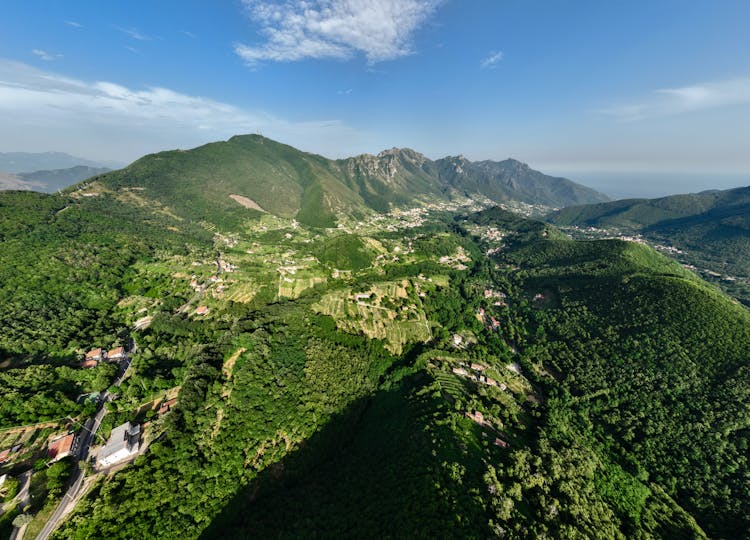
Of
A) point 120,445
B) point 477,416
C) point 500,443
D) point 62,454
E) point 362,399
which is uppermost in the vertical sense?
point 120,445

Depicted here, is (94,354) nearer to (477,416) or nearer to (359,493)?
(359,493)

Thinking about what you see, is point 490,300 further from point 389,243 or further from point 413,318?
point 389,243

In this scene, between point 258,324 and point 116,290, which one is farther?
point 116,290

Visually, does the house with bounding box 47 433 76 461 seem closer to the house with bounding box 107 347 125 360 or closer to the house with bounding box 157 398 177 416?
the house with bounding box 157 398 177 416

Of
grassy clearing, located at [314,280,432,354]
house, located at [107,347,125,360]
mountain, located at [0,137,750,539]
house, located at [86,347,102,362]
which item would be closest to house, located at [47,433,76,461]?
mountain, located at [0,137,750,539]

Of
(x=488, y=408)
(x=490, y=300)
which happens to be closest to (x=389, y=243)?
(x=490, y=300)

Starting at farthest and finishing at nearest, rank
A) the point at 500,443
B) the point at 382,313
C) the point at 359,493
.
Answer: the point at 382,313, the point at 500,443, the point at 359,493

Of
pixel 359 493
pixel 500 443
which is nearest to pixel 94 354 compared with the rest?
pixel 359 493

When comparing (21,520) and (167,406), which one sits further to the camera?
(167,406)
